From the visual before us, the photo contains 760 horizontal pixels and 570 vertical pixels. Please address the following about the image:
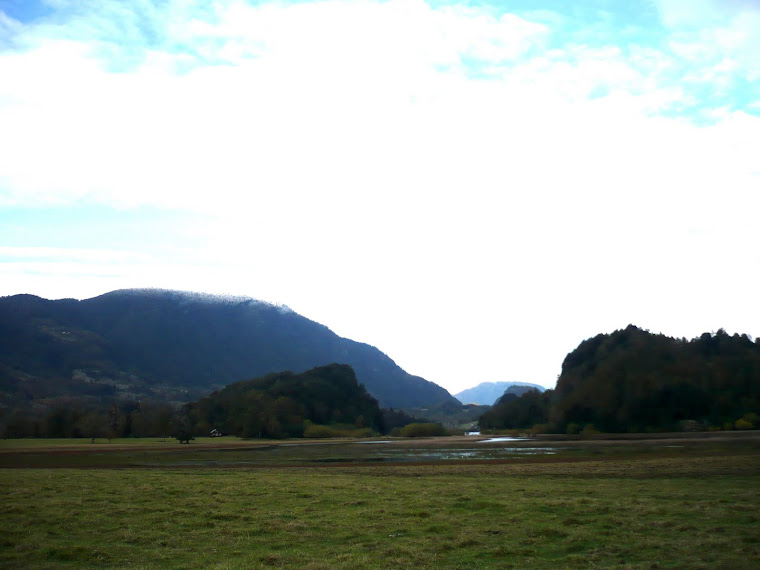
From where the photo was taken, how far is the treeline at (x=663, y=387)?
343 ft

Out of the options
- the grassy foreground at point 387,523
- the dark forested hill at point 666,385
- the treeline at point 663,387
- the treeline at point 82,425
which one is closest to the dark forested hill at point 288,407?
the treeline at point 82,425

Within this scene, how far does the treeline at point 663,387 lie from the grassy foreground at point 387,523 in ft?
285

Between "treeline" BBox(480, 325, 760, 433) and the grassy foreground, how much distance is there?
86946 millimetres

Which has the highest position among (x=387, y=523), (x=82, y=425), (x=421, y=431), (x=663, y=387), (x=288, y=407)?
(x=663, y=387)

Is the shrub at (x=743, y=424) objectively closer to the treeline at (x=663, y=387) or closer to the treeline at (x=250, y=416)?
the treeline at (x=663, y=387)

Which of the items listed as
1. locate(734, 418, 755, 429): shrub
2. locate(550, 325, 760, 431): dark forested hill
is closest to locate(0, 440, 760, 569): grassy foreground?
locate(734, 418, 755, 429): shrub

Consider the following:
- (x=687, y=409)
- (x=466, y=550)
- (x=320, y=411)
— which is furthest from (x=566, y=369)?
(x=466, y=550)

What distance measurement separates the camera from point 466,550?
1565cm

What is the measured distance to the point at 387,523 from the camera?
19047 millimetres

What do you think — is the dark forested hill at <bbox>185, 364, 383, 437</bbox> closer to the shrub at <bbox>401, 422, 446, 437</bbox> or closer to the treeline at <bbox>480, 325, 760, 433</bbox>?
the shrub at <bbox>401, 422, 446, 437</bbox>

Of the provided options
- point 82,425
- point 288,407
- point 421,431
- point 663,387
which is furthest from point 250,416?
point 663,387

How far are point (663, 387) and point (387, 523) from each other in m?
106

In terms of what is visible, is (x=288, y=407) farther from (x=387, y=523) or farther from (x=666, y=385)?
(x=387, y=523)

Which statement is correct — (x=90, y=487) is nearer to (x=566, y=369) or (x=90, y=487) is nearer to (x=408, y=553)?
(x=408, y=553)
